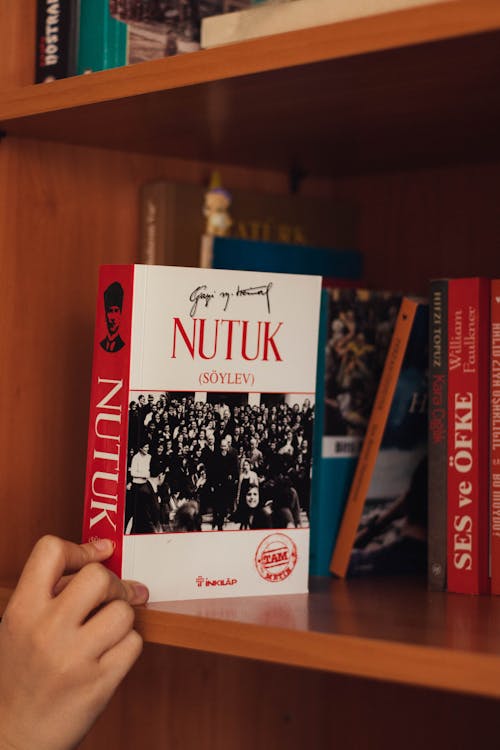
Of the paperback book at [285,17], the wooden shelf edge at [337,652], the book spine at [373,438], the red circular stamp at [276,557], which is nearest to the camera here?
the wooden shelf edge at [337,652]

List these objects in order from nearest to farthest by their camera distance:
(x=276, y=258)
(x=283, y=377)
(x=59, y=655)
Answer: (x=59, y=655)
(x=283, y=377)
(x=276, y=258)

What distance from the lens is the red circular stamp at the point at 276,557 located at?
2.69ft

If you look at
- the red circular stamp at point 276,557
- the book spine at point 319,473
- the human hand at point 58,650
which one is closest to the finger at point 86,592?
the human hand at point 58,650

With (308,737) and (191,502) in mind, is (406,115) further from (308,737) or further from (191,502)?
(308,737)

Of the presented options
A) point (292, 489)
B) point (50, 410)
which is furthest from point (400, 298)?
point (50, 410)

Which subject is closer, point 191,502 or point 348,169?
point 191,502

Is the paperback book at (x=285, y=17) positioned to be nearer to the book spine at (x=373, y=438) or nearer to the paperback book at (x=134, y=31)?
the paperback book at (x=134, y=31)

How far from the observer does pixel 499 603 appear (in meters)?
0.81

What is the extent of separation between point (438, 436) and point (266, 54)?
1.21 feet

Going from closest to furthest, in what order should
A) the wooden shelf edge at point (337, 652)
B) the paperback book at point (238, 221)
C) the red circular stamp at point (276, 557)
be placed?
the wooden shelf edge at point (337, 652) < the red circular stamp at point (276, 557) < the paperback book at point (238, 221)

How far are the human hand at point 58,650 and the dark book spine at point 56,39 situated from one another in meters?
0.46

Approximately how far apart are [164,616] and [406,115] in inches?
19.2

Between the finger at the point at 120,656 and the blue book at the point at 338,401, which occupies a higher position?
the blue book at the point at 338,401
